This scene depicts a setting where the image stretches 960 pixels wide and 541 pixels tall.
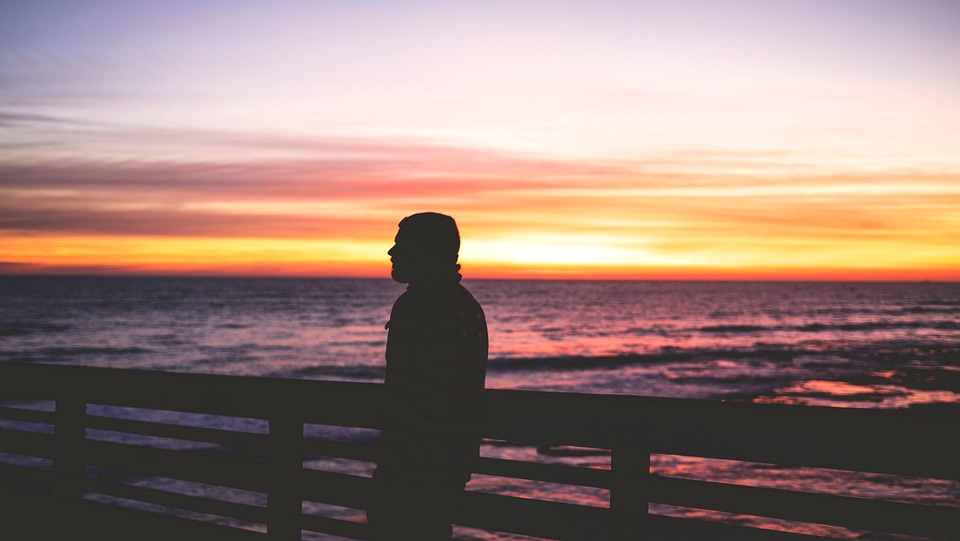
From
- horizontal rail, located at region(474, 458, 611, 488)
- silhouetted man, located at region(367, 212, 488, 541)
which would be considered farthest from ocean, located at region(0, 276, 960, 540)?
silhouetted man, located at region(367, 212, 488, 541)

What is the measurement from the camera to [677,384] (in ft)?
76.3

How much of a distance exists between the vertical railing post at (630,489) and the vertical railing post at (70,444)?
2.97m

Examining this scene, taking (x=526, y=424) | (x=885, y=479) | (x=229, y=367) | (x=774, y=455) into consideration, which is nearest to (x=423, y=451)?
(x=526, y=424)

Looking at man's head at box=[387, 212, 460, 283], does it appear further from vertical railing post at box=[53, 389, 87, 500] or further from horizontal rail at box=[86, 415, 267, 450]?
vertical railing post at box=[53, 389, 87, 500]

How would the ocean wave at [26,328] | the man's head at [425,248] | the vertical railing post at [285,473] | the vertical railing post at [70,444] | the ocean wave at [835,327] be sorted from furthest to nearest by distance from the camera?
1. the ocean wave at [835,327]
2. the ocean wave at [26,328]
3. the vertical railing post at [70,444]
4. the vertical railing post at [285,473]
5. the man's head at [425,248]

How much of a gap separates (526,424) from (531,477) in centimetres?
23

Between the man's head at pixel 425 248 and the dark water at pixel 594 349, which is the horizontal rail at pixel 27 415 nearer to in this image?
the man's head at pixel 425 248

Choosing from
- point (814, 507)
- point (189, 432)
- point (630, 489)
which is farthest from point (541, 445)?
point (189, 432)

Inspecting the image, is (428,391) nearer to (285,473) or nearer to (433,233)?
(433,233)

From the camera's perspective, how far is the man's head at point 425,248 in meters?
2.33

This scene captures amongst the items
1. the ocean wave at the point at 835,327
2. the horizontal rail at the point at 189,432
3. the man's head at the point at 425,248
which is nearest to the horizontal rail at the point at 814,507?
the man's head at the point at 425,248

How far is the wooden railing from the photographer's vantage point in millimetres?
2244

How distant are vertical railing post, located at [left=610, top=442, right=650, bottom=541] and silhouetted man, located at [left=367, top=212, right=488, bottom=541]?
576 millimetres

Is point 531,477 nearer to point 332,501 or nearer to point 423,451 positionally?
point 423,451
